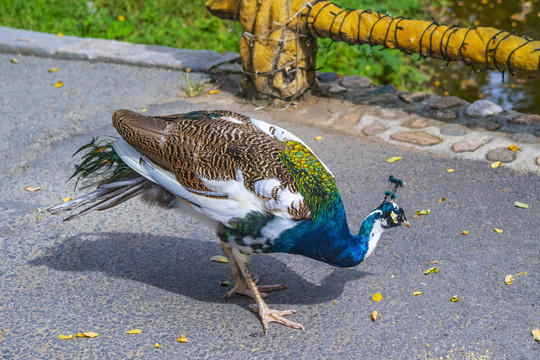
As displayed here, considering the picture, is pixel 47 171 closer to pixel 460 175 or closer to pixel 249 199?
pixel 249 199

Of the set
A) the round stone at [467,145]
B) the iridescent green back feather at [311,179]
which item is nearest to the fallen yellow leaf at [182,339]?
the iridescent green back feather at [311,179]

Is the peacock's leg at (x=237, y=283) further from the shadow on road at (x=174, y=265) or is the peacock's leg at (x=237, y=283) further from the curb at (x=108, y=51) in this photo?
the curb at (x=108, y=51)

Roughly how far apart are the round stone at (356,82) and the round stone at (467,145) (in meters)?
1.39

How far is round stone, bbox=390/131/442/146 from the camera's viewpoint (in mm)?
5031

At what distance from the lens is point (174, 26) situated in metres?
7.86

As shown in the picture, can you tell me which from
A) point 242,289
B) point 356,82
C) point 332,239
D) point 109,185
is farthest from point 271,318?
point 356,82

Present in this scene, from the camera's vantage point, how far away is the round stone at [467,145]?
16.0 ft

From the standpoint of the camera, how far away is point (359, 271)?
3727 millimetres

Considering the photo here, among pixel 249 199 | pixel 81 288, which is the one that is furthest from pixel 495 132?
pixel 81 288

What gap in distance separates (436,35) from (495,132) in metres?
0.94

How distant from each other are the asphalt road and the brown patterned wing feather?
764 mm

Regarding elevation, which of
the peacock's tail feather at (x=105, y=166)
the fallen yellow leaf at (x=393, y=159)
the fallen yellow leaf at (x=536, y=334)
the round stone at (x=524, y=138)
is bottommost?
the fallen yellow leaf at (x=536, y=334)

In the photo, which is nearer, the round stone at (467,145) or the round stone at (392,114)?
the round stone at (467,145)

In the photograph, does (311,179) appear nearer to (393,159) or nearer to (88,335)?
(88,335)
